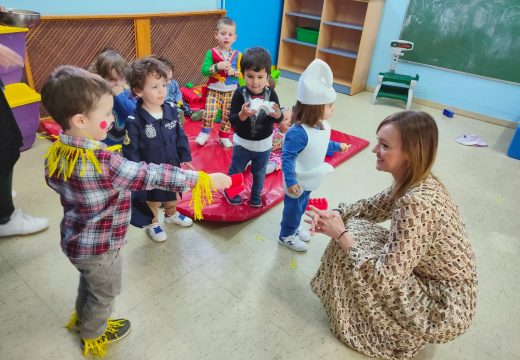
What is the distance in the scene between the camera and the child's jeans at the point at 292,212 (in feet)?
6.85

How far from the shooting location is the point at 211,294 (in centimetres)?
187

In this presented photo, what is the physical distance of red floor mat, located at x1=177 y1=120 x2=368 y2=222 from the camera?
2.39m

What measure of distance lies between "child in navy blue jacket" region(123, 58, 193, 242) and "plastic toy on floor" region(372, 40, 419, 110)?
3533mm

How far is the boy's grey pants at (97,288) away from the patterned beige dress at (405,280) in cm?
89

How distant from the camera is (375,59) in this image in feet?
17.4

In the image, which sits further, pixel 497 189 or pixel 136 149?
pixel 497 189

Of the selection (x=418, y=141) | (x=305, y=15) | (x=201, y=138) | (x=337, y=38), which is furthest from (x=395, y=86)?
(x=418, y=141)

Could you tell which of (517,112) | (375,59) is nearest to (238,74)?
(375,59)

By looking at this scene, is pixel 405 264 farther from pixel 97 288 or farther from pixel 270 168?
pixel 270 168

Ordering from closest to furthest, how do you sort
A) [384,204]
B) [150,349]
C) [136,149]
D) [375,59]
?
[150,349]
[384,204]
[136,149]
[375,59]

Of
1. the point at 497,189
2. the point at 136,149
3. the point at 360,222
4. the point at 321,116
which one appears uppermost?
the point at 321,116

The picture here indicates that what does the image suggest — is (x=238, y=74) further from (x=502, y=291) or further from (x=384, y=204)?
(x=502, y=291)

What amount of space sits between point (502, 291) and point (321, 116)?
1393 mm

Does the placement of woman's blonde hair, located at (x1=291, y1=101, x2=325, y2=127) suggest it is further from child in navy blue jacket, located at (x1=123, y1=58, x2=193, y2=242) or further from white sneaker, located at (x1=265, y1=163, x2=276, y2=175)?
white sneaker, located at (x1=265, y1=163, x2=276, y2=175)
